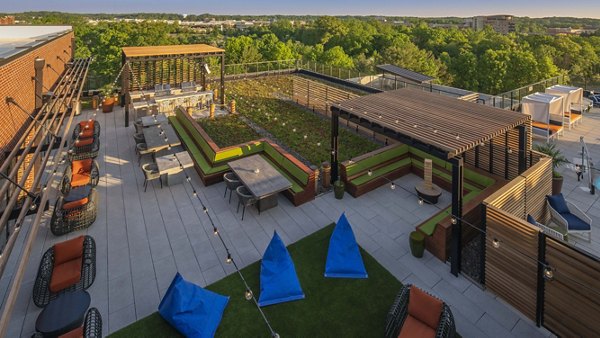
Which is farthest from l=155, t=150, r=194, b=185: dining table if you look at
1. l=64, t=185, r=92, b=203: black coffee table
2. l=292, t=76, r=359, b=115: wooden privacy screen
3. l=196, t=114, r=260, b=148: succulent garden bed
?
l=292, t=76, r=359, b=115: wooden privacy screen

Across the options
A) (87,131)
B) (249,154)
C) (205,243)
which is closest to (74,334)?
(205,243)

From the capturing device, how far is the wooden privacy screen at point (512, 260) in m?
7.06

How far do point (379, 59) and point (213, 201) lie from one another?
195 ft

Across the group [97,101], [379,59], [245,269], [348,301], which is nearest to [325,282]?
[348,301]

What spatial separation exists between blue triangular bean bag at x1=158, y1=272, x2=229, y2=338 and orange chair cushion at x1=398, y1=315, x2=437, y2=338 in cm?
429

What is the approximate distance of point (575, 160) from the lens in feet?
47.9

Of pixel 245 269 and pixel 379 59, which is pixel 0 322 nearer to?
pixel 245 269

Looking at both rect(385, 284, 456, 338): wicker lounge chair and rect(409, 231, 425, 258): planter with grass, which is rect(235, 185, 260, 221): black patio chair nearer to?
rect(409, 231, 425, 258): planter with grass


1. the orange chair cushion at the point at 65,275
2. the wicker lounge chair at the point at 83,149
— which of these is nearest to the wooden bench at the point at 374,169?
the orange chair cushion at the point at 65,275

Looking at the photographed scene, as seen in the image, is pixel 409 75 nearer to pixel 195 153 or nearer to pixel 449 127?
pixel 449 127

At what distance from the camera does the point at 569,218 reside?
10.1 meters

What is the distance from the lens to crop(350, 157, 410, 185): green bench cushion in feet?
42.6

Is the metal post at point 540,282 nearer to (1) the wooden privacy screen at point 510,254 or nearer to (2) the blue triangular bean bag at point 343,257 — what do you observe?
(1) the wooden privacy screen at point 510,254

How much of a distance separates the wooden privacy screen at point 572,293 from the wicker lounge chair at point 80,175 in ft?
49.1
